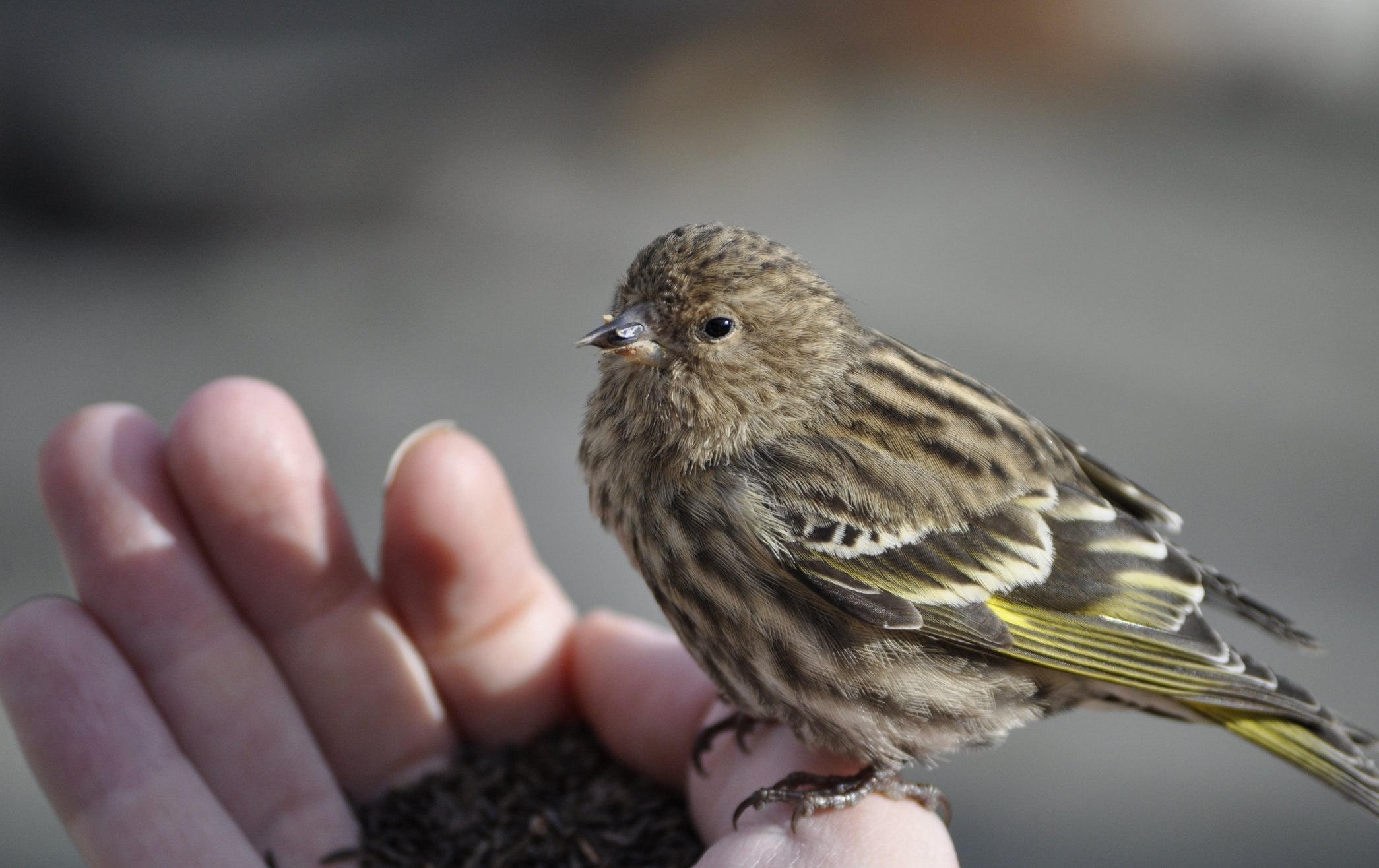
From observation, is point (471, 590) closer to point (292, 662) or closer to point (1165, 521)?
point (292, 662)

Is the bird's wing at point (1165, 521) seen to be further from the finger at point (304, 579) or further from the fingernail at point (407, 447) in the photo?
the finger at point (304, 579)

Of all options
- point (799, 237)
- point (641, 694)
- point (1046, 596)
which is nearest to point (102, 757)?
point (641, 694)

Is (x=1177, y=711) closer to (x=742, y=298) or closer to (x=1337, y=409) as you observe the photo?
(x=742, y=298)

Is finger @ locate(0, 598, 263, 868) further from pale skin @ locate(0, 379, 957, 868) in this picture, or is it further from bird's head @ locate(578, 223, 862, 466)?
bird's head @ locate(578, 223, 862, 466)

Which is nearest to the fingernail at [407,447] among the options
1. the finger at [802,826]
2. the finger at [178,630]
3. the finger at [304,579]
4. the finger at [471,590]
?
the finger at [471,590]

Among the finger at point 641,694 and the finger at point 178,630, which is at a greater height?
the finger at point 178,630

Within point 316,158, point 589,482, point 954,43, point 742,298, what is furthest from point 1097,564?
point 954,43

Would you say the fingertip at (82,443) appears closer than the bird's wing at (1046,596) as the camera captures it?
No
